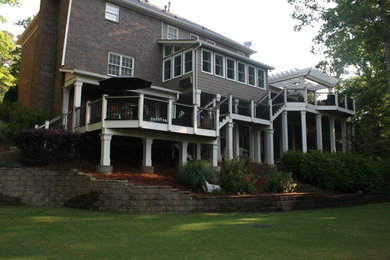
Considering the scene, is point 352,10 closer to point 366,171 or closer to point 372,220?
point 366,171

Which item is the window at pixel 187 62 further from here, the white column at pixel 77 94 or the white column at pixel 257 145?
the white column at pixel 77 94

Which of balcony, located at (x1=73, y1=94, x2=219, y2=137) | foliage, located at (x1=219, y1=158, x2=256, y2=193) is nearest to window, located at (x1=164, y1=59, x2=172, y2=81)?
balcony, located at (x1=73, y1=94, x2=219, y2=137)

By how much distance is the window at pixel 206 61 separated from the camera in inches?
779

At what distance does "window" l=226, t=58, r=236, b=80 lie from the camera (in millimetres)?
21359

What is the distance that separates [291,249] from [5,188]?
1004cm

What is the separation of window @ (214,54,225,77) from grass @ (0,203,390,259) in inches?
474

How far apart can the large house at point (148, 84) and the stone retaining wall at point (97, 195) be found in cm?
252

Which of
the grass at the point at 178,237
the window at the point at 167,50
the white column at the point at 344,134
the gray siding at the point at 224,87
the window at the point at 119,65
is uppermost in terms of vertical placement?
the window at the point at 167,50

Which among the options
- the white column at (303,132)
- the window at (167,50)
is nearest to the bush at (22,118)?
the window at (167,50)

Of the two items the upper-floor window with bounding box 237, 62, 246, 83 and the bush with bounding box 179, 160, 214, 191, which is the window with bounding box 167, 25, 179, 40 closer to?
the upper-floor window with bounding box 237, 62, 246, 83

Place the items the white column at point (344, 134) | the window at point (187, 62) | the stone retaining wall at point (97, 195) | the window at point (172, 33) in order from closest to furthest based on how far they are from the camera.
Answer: the stone retaining wall at point (97, 195) → the window at point (187, 62) → the window at point (172, 33) → the white column at point (344, 134)

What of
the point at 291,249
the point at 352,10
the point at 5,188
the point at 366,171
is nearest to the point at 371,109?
the point at 366,171

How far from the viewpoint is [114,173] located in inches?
528

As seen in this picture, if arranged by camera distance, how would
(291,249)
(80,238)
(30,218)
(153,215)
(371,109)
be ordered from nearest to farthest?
1. (291,249)
2. (80,238)
3. (30,218)
4. (153,215)
5. (371,109)
